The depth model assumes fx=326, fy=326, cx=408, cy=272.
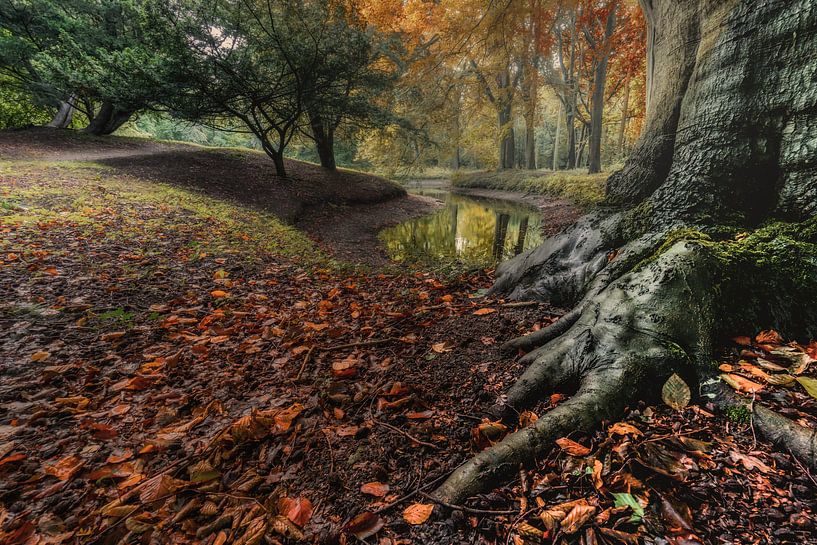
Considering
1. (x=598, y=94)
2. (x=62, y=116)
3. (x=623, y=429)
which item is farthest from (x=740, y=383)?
(x=62, y=116)

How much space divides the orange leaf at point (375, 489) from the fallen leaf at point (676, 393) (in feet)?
4.96

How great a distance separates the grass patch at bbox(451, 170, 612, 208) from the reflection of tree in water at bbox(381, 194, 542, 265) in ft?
6.55

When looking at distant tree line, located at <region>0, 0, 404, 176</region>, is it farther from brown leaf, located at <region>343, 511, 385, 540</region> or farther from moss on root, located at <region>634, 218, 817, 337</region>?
brown leaf, located at <region>343, 511, 385, 540</region>

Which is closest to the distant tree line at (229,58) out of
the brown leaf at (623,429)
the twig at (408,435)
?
the twig at (408,435)

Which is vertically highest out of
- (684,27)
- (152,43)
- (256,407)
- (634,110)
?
(634,110)

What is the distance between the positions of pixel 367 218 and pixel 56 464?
431 inches

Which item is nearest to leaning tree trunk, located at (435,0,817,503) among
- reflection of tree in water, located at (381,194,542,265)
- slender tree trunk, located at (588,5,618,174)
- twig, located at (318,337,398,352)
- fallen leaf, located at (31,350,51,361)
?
twig, located at (318,337,398,352)

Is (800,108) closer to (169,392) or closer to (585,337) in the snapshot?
(585,337)

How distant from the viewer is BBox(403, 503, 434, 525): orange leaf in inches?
54.6

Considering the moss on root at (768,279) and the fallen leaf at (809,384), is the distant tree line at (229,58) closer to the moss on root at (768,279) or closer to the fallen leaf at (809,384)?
the moss on root at (768,279)

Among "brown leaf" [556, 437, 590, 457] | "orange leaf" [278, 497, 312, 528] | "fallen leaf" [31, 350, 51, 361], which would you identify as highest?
"brown leaf" [556, 437, 590, 457]

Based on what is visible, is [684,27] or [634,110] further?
[634,110]

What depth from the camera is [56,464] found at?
1743 millimetres

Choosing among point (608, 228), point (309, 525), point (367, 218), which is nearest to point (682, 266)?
point (608, 228)
